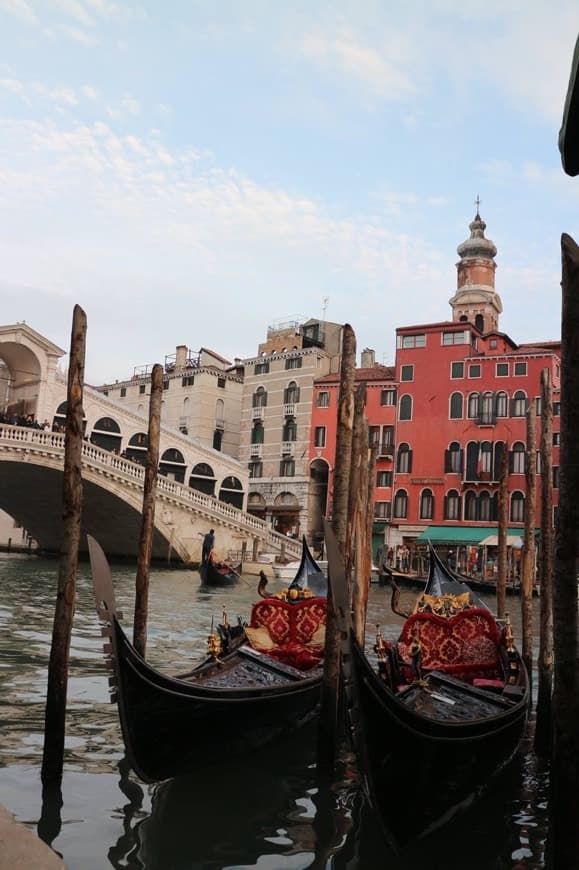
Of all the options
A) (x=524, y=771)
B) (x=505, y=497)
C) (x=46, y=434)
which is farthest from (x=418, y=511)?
(x=524, y=771)

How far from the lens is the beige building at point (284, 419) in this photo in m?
26.2

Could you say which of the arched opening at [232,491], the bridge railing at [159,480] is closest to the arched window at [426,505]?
the bridge railing at [159,480]

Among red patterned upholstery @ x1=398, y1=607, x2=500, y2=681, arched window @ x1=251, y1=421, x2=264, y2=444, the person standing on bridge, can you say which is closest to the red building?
arched window @ x1=251, y1=421, x2=264, y2=444

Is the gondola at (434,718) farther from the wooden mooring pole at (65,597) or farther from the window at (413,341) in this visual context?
the window at (413,341)

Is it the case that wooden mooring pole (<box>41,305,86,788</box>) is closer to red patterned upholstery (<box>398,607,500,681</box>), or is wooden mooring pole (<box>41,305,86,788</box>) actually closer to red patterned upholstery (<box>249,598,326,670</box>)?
red patterned upholstery (<box>249,598,326,670</box>)

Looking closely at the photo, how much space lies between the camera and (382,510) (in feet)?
78.1

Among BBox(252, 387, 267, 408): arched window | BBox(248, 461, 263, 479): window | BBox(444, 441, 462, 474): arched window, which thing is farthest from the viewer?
BBox(252, 387, 267, 408): arched window

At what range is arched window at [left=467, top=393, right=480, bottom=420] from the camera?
22719 mm

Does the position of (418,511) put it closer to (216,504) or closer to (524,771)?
(216,504)

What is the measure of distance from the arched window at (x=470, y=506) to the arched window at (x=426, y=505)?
100cm

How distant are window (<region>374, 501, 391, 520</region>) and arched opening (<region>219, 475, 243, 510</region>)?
4326 millimetres

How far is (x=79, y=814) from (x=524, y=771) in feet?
8.19

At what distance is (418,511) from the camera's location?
76.2 feet

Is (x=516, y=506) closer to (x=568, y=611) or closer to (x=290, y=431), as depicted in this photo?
(x=290, y=431)
